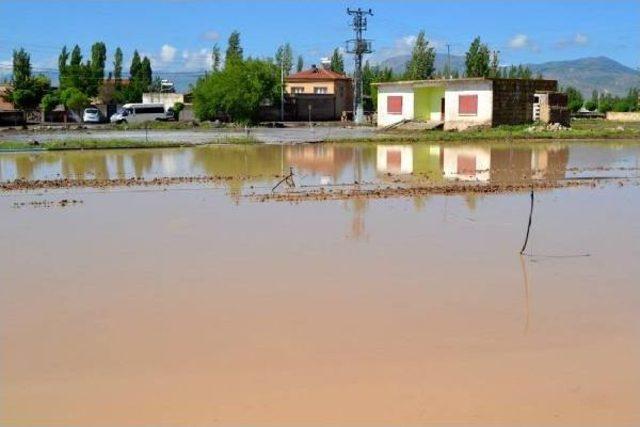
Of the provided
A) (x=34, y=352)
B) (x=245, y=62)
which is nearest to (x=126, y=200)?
(x=34, y=352)

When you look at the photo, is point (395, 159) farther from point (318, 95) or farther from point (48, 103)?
point (48, 103)

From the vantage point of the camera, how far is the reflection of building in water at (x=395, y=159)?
22.8m

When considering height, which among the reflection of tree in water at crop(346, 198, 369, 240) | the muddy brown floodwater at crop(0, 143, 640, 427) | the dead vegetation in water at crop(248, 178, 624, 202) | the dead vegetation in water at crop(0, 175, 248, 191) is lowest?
the muddy brown floodwater at crop(0, 143, 640, 427)

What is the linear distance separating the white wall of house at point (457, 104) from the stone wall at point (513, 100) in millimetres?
336

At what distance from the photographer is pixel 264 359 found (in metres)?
6.37

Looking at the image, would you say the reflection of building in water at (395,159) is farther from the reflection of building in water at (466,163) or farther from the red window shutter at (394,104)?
the red window shutter at (394,104)

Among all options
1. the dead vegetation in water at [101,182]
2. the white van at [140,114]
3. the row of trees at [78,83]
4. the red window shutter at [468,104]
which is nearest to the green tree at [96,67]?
the row of trees at [78,83]

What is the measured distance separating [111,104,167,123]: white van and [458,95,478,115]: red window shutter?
22990 mm

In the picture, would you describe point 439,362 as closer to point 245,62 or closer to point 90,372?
point 90,372

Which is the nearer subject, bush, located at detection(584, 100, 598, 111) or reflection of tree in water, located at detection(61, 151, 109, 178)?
reflection of tree in water, located at detection(61, 151, 109, 178)

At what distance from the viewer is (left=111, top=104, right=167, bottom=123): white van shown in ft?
179

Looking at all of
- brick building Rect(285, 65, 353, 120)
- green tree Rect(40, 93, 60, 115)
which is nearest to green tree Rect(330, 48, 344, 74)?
brick building Rect(285, 65, 353, 120)

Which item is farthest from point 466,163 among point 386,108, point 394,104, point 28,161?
point 386,108

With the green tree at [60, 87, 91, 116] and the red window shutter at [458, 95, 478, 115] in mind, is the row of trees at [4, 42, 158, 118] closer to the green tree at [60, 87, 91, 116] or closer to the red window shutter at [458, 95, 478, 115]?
the green tree at [60, 87, 91, 116]
